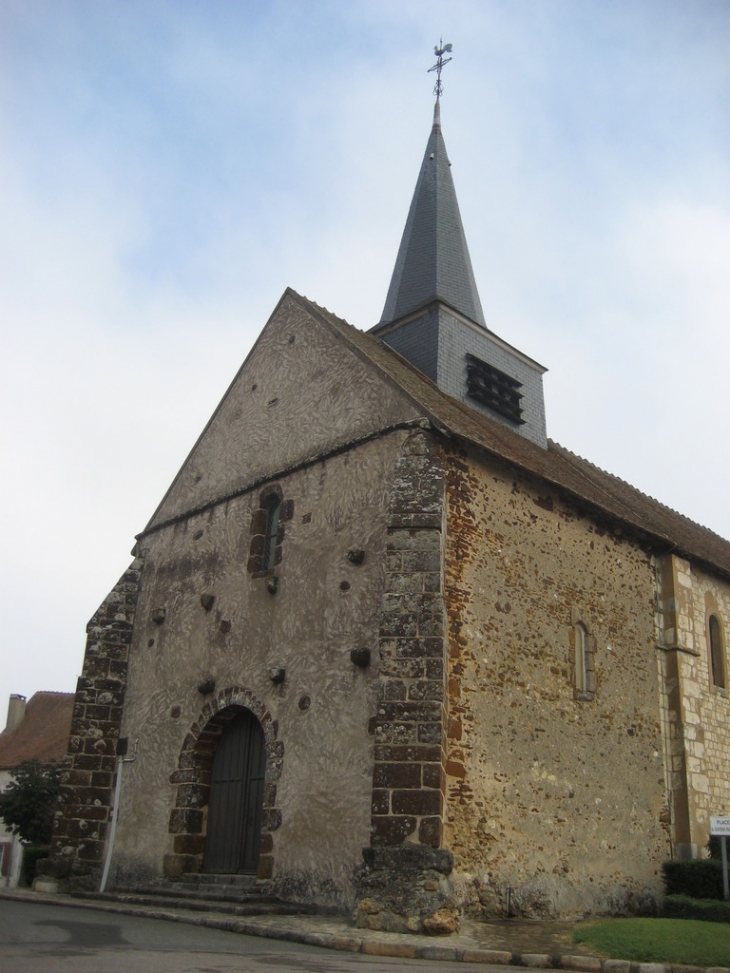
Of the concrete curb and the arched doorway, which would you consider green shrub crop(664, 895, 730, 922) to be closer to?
the concrete curb

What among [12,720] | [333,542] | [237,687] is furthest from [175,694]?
[12,720]

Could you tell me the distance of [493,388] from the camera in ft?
56.3

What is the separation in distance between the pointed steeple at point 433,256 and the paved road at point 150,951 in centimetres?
1172

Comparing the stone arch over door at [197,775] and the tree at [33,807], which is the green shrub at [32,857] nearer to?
the tree at [33,807]

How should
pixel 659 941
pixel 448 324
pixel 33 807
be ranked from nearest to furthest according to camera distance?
pixel 659 941 < pixel 448 324 < pixel 33 807

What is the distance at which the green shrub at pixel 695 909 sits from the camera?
37.9ft

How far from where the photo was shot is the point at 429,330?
16.9m

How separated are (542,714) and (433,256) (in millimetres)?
10671

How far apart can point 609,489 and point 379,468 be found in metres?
7.17

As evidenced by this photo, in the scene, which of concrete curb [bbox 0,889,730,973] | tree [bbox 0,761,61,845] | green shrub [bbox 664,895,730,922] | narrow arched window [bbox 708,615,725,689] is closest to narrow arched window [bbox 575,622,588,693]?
green shrub [bbox 664,895,730,922]

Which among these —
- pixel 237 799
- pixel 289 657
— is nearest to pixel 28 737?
pixel 237 799

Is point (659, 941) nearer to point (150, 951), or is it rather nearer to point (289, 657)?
point (150, 951)

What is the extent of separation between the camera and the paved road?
6.07 meters

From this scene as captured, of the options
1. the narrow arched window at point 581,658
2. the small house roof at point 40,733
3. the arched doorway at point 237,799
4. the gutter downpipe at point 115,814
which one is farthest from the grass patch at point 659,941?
the small house roof at point 40,733
